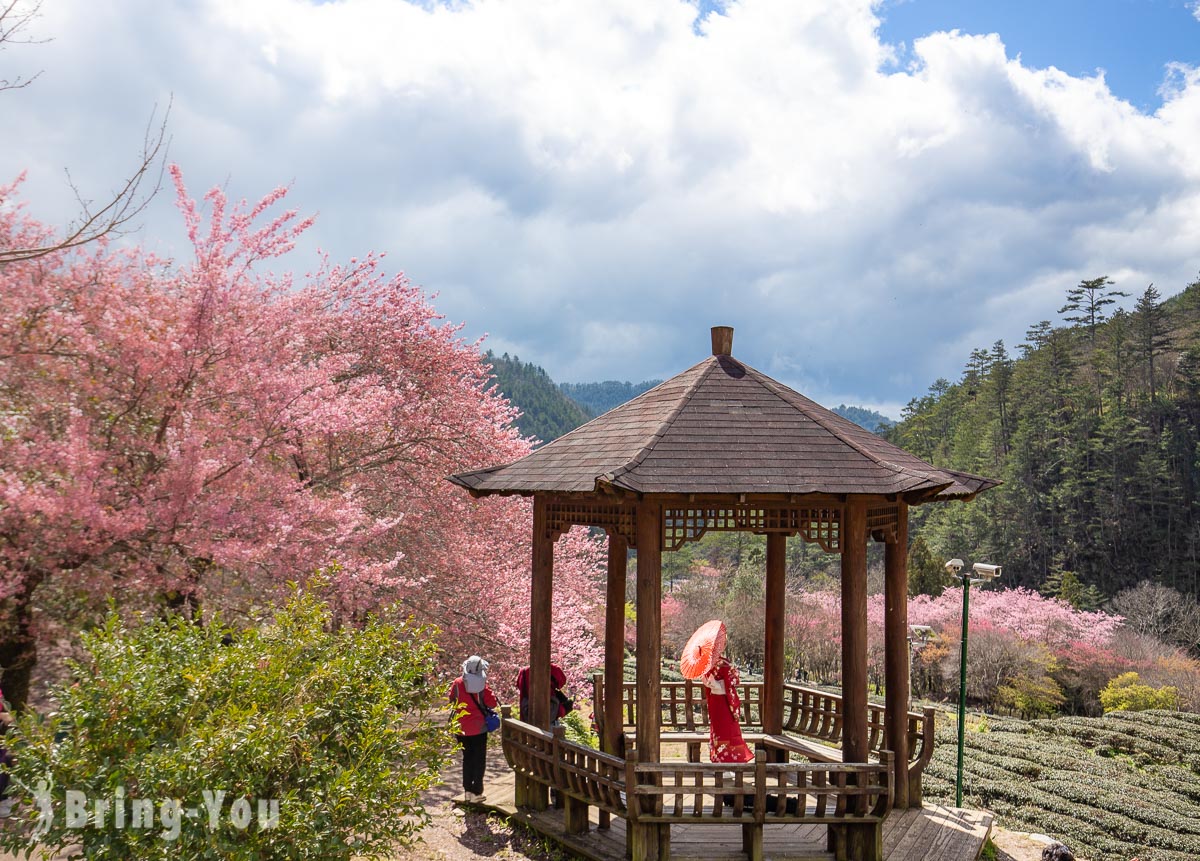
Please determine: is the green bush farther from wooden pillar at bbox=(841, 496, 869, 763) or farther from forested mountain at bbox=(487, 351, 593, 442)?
forested mountain at bbox=(487, 351, 593, 442)

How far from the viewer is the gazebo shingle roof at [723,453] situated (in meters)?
6.15

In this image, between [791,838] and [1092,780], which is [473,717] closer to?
[791,838]

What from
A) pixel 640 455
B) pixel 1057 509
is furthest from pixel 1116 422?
pixel 640 455

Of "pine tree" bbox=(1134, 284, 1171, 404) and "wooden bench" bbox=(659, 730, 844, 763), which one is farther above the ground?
"pine tree" bbox=(1134, 284, 1171, 404)

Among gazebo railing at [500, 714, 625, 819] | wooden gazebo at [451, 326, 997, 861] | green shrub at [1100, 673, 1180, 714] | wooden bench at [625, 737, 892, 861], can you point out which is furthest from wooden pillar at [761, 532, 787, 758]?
green shrub at [1100, 673, 1180, 714]

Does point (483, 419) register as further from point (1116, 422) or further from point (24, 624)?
point (1116, 422)

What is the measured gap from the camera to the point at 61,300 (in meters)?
8.01

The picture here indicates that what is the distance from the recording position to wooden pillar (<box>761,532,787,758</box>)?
27.7 feet

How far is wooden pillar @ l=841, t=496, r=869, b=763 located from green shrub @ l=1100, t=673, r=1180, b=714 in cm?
2101

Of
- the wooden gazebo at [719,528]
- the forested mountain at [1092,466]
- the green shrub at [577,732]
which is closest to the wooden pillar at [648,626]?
the wooden gazebo at [719,528]

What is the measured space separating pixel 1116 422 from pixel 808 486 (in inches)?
1947

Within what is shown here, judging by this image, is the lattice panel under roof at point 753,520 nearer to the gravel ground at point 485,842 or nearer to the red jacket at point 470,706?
the red jacket at point 470,706

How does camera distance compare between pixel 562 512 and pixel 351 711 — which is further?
pixel 562 512

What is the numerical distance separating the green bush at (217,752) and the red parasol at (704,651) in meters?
2.66
